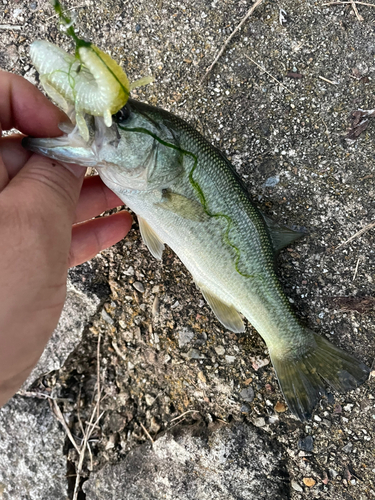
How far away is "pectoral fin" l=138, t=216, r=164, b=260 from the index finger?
859 mm

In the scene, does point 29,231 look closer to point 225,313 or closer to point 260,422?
point 225,313

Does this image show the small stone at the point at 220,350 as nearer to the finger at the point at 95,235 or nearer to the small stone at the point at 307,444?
the small stone at the point at 307,444

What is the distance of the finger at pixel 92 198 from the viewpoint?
271 cm

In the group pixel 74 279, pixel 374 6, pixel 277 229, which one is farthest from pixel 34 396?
pixel 374 6

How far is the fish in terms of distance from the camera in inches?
84.1

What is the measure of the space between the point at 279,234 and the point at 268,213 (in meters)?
0.32

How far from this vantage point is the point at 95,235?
276 cm

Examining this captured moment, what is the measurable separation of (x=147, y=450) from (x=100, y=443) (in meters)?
0.44

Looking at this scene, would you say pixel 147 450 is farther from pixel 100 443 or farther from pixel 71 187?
pixel 71 187

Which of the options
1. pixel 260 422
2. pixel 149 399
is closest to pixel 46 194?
pixel 149 399

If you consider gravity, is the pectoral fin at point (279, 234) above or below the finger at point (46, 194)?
below

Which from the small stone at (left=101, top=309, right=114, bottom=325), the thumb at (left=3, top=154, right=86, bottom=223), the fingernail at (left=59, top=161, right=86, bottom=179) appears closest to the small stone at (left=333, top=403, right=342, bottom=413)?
the small stone at (left=101, top=309, right=114, bottom=325)

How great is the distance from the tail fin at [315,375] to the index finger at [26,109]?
222 centimetres

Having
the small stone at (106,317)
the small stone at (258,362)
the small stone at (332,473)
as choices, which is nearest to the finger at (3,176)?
the small stone at (106,317)
